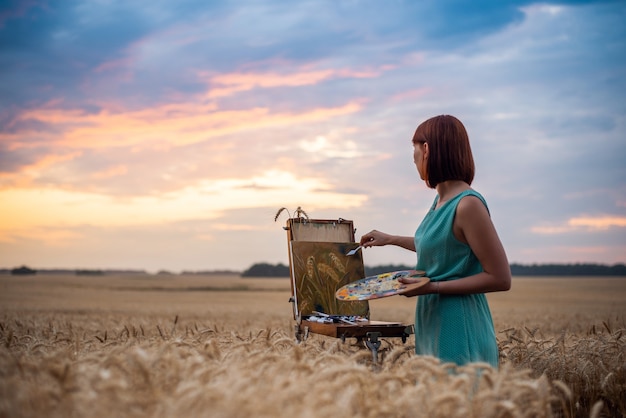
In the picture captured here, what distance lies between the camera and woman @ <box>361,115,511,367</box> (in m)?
4.55

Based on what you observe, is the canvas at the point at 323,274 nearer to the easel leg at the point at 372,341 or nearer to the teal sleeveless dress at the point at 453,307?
the easel leg at the point at 372,341

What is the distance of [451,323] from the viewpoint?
15.7 ft

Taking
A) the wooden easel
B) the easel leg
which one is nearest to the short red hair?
the easel leg

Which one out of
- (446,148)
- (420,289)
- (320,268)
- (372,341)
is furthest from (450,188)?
(320,268)

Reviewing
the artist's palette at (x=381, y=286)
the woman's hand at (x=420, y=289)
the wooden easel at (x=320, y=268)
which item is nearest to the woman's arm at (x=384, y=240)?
the artist's palette at (x=381, y=286)

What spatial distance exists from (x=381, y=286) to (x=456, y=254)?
729 mm

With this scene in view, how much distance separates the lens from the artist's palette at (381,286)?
4705 mm

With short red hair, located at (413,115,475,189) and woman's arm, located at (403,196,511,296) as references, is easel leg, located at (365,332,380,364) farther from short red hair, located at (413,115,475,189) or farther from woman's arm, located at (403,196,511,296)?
short red hair, located at (413,115,475,189)

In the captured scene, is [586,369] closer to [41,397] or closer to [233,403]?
[233,403]

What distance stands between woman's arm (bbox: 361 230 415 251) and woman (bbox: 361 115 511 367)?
0.99m

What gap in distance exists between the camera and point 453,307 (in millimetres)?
4801

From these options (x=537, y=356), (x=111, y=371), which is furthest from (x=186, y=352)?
(x=537, y=356)

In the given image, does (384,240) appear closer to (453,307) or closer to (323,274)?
(323,274)

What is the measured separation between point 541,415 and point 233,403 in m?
1.76
